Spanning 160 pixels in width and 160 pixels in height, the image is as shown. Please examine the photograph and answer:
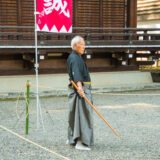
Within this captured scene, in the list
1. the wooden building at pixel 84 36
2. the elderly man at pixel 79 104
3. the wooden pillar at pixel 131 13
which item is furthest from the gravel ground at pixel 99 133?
the wooden pillar at pixel 131 13

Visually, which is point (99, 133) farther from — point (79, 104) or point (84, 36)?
point (84, 36)

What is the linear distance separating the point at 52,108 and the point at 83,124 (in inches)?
188

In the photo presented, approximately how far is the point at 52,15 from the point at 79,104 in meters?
3.88

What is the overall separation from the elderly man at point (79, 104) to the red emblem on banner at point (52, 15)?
2217 mm

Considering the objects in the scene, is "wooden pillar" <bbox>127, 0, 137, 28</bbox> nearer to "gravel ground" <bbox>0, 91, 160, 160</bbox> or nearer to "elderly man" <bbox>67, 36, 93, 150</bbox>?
"gravel ground" <bbox>0, 91, 160, 160</bbox>

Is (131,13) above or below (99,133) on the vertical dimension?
above

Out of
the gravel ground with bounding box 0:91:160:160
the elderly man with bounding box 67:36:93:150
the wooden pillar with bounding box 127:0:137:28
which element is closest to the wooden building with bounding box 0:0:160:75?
the wooden pillar with bounding box 127:0:137:28

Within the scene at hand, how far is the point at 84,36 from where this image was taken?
13.0 meters

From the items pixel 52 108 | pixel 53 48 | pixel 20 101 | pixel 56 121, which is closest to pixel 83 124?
pixel 56 121

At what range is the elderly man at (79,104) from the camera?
17.5ft

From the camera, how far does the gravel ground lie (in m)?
5.30

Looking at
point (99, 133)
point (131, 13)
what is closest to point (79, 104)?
point (99, 133)

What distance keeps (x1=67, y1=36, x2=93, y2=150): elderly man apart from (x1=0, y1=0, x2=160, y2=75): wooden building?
662 cm

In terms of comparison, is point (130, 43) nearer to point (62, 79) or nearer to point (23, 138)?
point (62, 79)
